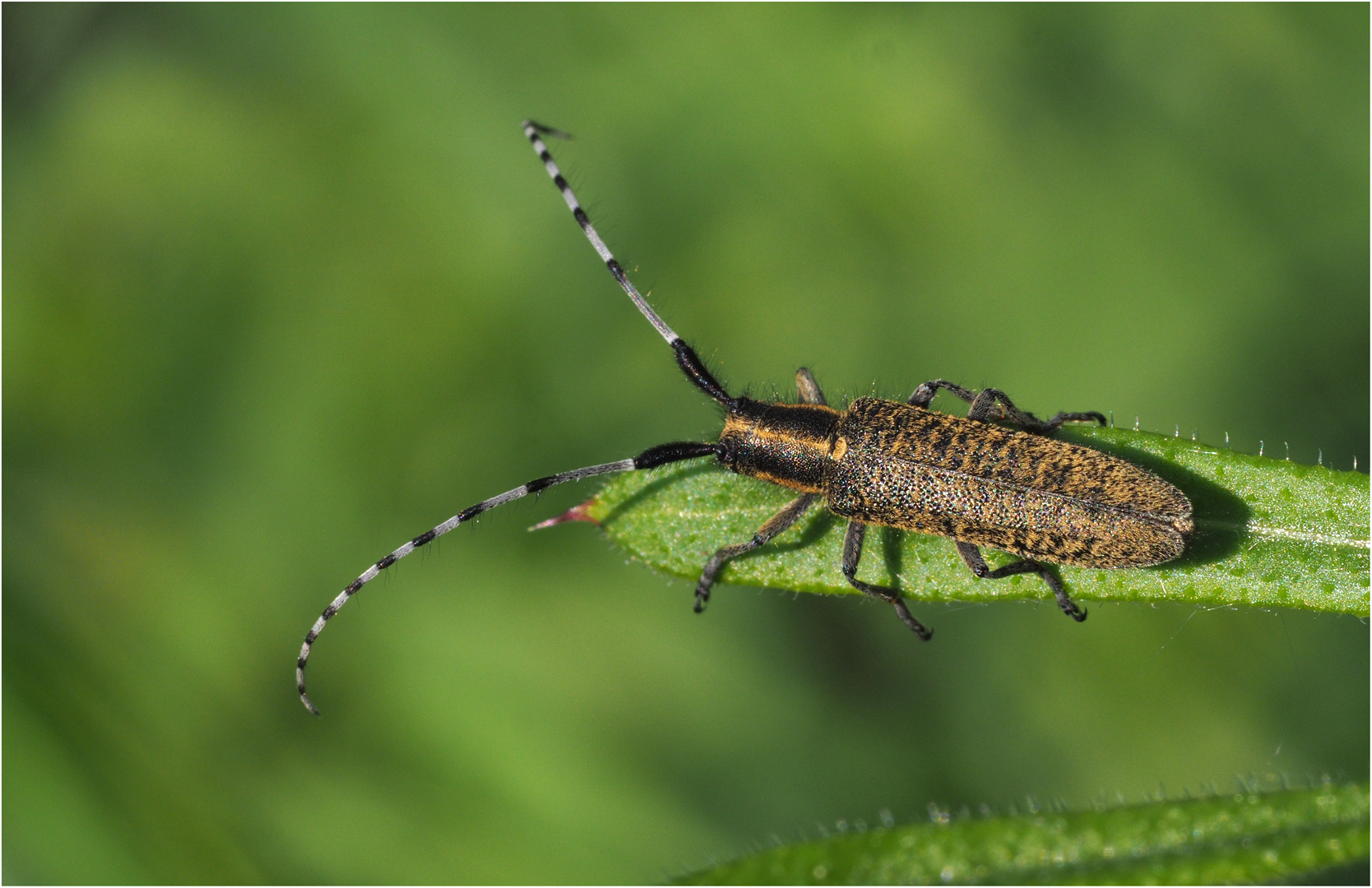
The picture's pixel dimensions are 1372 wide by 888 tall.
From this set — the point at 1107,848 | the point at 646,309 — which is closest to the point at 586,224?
the point at 646,309

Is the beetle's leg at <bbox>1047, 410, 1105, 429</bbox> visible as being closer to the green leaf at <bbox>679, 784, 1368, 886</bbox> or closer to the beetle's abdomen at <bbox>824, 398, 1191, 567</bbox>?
the beetle's abdomen at <bbox>824, 398, 1191, 567</bbox>

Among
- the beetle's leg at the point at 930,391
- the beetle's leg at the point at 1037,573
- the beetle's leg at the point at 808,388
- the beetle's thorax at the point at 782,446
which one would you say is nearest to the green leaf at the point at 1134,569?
the beetle's leg at the point at 1037,573

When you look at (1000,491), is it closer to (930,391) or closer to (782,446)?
(930,391)

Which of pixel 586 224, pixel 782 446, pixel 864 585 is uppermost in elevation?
pixel 586 224

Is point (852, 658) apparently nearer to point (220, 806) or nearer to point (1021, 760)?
point (1021, 760)

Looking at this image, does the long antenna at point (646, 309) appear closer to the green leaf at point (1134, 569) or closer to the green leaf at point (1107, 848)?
the green leaf at point (1134, 569)

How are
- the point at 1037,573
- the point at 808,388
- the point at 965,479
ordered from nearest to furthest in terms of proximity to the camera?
the point at 1037,573 → the point at 965,479 → the point at 808,388
